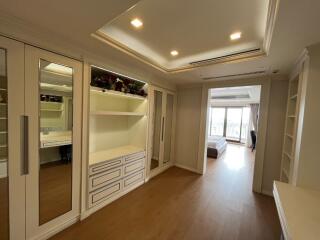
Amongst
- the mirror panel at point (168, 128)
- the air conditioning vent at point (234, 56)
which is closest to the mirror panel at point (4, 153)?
the air conditioning vent at point (234, 56)

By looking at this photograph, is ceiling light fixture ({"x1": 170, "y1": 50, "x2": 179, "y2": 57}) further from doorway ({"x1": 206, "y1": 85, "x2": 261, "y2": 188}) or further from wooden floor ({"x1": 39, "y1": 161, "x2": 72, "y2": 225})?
doorway ({"x1": 206, "y1": 85, "x2": 261, "y2": 188})

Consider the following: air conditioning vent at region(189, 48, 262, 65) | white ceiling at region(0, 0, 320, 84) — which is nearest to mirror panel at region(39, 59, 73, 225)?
white ceiling at region(0, 0, 320, 84)

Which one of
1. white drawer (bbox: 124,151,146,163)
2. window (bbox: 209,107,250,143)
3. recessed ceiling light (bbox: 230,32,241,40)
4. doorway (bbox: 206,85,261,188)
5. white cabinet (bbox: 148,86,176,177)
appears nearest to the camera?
recessed ceiling light (bbox: 230,32,241,40)

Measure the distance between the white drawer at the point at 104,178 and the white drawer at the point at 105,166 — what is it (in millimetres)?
60

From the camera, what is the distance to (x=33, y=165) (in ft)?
5.34

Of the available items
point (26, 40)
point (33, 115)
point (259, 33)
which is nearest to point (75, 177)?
point (33, 115)

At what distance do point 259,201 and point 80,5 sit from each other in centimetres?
389

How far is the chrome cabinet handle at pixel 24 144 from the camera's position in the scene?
152 cm

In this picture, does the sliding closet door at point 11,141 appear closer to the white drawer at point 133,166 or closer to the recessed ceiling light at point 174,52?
the white drawer at point 133,166

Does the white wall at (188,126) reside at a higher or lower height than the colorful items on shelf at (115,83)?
lower

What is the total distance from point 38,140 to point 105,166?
104cm

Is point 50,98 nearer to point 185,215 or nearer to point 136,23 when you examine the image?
point 136,23

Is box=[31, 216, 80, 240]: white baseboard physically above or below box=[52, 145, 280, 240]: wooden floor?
above

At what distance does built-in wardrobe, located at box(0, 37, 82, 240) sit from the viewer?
1451 millimetres
